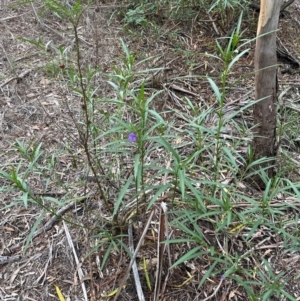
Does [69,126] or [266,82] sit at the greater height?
[266,82]

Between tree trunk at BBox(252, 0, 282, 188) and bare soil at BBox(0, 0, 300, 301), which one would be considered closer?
bare soil at BBox(0, 0, 300, 301)

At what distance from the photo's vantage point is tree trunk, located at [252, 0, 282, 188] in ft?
5.78

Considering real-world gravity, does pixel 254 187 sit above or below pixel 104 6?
below

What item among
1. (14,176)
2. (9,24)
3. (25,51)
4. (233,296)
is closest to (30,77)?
(25,51)

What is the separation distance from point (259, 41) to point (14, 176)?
1.14 m

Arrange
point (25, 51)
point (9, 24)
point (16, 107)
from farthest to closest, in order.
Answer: point (9, 24) → point (25, 51) → point (16, 107)

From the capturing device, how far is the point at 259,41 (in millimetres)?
1799

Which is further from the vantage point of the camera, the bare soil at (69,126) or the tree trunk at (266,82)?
the tree trunk at (266,82)

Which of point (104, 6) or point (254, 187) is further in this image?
point (104, 6)

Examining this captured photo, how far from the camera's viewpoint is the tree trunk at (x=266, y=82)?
1.76 metres

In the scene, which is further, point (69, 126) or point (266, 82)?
point (69, 126)

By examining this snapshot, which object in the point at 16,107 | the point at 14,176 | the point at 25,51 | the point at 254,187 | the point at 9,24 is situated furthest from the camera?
the point at 9,24

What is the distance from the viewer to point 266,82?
1.86 meters

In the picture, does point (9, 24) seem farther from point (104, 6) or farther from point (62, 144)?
point (62, 144)
